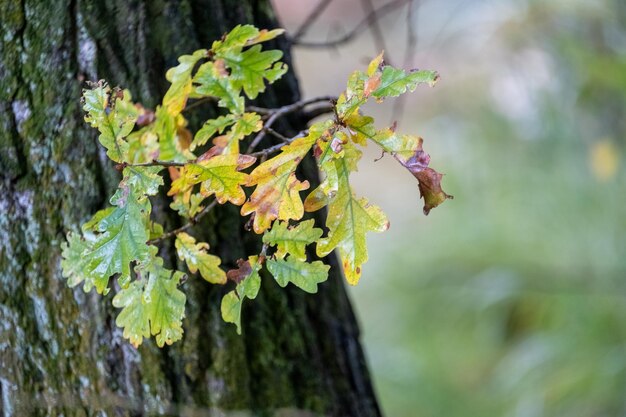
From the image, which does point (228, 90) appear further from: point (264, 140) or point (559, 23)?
point (559, 23)

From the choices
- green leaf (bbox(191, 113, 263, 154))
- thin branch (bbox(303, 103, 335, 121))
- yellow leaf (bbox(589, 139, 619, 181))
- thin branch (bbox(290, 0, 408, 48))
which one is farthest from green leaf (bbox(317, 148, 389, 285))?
yellow leaf (bbox(589, 139, 619, 181))

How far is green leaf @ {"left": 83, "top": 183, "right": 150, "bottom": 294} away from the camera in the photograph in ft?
1.93

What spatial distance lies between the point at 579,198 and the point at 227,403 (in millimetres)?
2198

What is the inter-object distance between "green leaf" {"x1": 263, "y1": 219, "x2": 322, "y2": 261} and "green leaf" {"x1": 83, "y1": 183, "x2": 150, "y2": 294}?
0.35 ft

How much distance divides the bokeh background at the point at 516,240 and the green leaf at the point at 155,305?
1906 mm

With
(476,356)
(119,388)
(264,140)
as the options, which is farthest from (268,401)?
(476,356)

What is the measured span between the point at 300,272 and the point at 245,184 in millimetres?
94

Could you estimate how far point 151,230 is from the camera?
2.29 feet

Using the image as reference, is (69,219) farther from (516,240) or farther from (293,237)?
(516,240)

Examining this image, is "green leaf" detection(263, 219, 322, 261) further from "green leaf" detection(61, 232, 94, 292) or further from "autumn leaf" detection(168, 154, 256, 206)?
"green leaf" detection(61, 232, 94, 292)

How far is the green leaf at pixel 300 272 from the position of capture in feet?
2.03

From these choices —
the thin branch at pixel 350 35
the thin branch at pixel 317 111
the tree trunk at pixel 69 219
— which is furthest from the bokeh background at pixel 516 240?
the tree trunk at pixel 69 219

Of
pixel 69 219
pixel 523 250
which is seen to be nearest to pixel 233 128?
pixel 69 219

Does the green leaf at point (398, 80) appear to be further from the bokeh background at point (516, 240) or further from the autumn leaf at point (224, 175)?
the bokeh background at point (516, 240)
